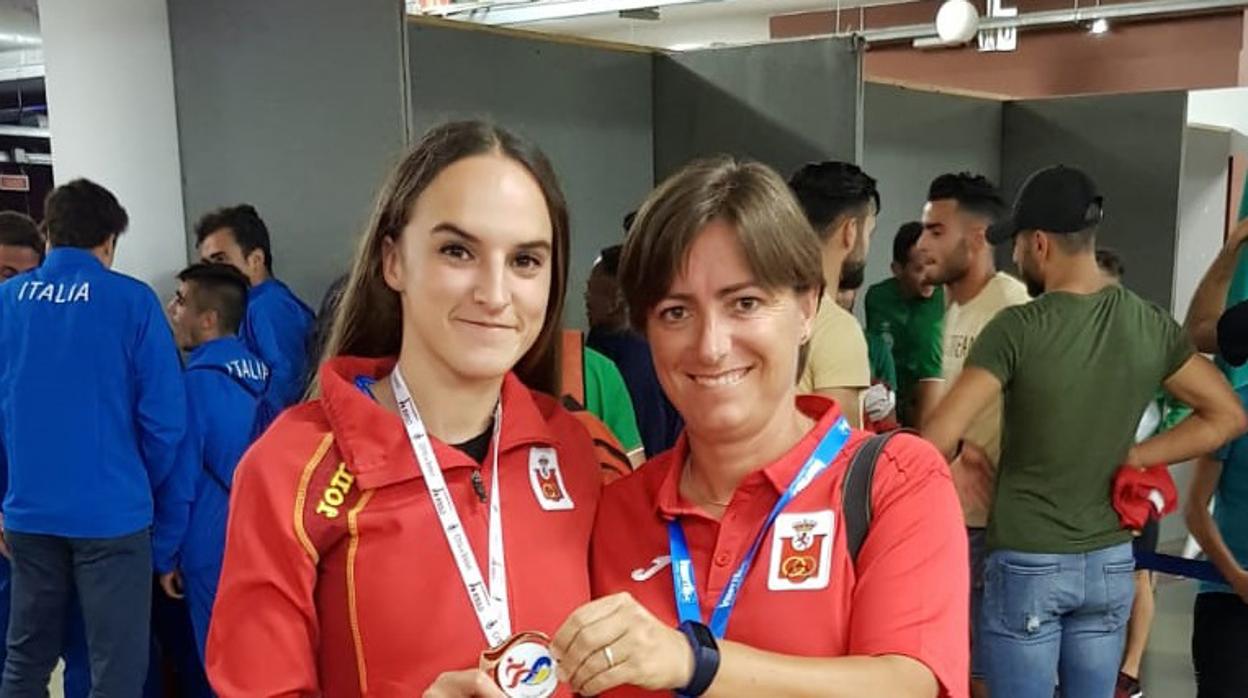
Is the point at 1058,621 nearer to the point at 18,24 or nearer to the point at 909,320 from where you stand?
the point at 909,320

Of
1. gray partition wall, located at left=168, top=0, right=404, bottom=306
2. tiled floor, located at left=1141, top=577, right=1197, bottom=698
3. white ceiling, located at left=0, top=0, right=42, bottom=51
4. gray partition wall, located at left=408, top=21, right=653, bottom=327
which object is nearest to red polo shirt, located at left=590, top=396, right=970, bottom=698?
gray partition wall, located at left=168, top=0, right=404, bottom=306

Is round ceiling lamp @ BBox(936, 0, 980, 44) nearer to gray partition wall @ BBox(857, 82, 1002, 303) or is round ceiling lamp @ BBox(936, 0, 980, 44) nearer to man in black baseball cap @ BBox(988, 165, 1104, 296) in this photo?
gray partition wall @ BBox(857, 82, 1002, 303)

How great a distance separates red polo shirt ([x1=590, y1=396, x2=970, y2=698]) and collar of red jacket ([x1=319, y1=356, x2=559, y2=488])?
0.57 feet

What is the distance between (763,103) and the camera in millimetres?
3918

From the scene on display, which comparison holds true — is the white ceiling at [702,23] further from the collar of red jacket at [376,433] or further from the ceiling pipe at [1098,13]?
the collar of red jacket at [376,433]

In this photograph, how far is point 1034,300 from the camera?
2.54 m

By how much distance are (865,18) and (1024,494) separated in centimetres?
757

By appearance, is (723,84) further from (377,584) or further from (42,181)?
(42,181)

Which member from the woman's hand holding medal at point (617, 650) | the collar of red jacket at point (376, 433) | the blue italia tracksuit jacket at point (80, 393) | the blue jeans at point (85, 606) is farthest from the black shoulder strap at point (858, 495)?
the blue jeans at point (85, 606)

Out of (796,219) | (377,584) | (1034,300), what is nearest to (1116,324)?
(1034,300)

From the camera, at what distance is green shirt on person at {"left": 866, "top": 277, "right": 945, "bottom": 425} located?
13.1ft

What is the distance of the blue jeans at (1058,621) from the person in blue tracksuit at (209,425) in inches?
83.5

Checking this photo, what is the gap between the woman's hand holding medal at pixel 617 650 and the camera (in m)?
0.91

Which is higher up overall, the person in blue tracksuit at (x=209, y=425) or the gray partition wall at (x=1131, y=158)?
the gray partition wall at (x=1131, y=158)
